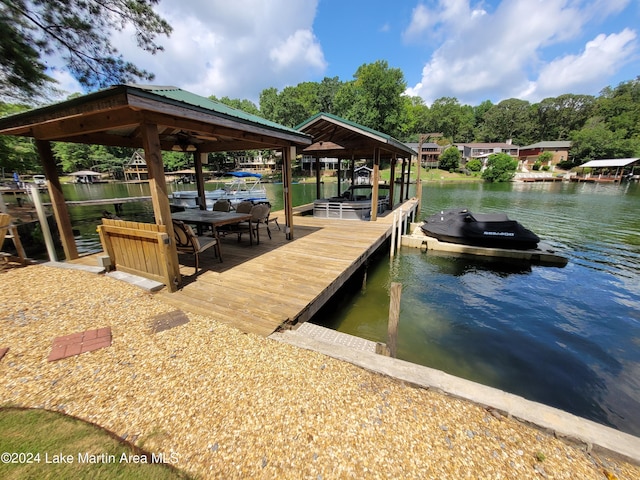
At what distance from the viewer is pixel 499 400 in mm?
2215

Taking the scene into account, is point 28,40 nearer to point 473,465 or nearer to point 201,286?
point 201,286

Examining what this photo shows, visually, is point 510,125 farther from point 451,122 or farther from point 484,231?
point 484,231

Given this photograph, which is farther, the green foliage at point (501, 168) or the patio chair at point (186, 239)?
the green foliage at point (501, 168)

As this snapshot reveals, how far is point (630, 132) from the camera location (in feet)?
162

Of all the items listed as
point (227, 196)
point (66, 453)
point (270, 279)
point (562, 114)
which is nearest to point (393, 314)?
point (270, 279)

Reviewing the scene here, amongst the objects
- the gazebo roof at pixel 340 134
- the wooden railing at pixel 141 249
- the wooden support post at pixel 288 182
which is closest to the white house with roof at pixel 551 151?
the gazebo roof at pixel 340 134

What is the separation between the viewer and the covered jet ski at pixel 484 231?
855 cm

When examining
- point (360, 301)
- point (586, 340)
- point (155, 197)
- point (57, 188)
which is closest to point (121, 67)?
point (57, 188)

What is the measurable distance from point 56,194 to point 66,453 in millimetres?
5011

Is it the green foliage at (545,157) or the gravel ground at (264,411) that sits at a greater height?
the green foliage at (545,157)

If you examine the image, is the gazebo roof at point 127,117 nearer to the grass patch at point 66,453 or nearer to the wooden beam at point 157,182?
the wooden beam at point 157,182

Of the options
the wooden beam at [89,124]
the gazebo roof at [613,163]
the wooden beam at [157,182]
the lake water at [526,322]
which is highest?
the gazebo roof at [613,163]

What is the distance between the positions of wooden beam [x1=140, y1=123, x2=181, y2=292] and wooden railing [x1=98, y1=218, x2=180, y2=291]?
3 centimetres

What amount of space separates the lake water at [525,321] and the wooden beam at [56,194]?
4.27ft
